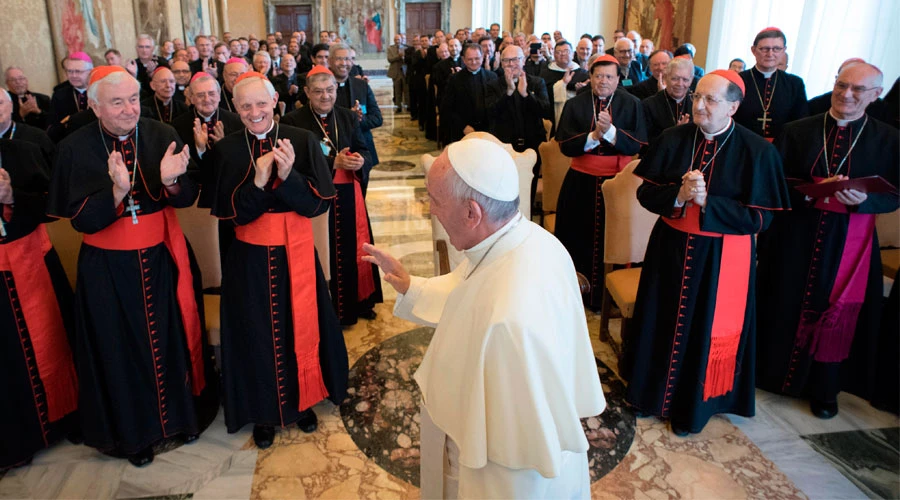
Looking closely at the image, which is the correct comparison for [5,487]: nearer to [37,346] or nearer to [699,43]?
[37,346]

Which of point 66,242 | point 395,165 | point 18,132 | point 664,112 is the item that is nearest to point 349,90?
point 664,112

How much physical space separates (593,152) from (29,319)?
3.75 metres

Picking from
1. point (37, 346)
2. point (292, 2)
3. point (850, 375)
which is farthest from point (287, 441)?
point (292, 2)

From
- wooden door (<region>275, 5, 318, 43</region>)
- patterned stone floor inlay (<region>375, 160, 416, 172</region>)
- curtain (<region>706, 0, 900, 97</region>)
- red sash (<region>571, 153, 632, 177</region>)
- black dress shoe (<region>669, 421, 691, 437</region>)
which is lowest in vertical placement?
black dress shoe (<region>669, 421, 691, 437</region>)

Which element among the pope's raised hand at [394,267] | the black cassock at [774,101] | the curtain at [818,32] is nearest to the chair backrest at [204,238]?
the pope's raised hand at [394,267]

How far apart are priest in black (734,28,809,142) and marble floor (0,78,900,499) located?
2.10 meters

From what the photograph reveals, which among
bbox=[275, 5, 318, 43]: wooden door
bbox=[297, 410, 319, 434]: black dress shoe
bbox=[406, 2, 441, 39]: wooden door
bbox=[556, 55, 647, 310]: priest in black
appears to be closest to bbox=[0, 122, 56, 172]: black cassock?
bbox=[297, 410, 319, 434]: black dress shoe

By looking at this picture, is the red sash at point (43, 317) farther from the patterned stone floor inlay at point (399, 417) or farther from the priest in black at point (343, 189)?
the priest in black at point (343, 189)

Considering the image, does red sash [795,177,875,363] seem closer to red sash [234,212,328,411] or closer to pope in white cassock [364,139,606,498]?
pope in white cassock [364,139,606,498]

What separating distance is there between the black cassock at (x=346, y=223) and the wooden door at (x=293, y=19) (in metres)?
23.7

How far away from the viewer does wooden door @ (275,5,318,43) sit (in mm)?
26047

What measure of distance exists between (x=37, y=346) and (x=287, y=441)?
1307mm

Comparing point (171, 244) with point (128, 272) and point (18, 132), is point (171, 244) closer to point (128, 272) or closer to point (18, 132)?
point (128, 272)

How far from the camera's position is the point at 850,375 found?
3.63 metres
